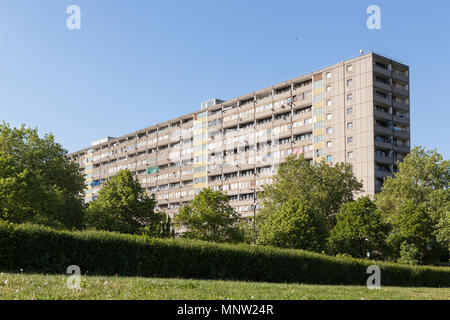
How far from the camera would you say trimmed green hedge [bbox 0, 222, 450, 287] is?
24406mm

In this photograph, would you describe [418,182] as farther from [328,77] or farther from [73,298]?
[73,298]

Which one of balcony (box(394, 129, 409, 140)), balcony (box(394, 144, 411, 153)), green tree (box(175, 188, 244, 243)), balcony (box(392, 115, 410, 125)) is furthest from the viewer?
balcony (box(392, 115, 410, 125))

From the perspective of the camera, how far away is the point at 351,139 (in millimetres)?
94812

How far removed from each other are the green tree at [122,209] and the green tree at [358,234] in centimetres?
1991

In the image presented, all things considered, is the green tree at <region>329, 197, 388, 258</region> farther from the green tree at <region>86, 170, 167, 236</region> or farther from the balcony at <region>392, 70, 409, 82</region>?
the balcony at <region>392, 70, 409, 82</region>

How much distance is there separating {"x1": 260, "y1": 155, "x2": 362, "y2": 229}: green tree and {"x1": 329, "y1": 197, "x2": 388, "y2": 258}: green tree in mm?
10429

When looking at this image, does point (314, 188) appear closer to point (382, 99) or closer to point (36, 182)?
point (382, 99)

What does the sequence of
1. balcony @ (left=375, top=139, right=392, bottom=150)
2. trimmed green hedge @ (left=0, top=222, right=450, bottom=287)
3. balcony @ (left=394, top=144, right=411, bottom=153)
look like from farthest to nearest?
balcony @ (left=394, top=144, right=411, bottom=153), balcony @ (left=375, top=139, right=392, bottom=150), trimmed green hedge @ (left=0, top=222, right=450, bottom=287)

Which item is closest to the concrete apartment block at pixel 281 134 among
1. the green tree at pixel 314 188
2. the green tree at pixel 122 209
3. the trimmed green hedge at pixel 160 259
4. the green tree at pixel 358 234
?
the green tree at pixel 314 188

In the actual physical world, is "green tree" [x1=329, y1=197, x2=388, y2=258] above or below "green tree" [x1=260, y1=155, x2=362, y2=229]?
below

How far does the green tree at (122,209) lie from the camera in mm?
55750

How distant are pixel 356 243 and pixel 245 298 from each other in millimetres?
46548

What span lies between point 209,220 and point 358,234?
17631 millimetres

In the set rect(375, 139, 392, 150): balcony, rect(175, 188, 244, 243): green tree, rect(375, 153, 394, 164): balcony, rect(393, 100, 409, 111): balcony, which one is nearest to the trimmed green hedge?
rect(175, 188, 244, 243): green tree
